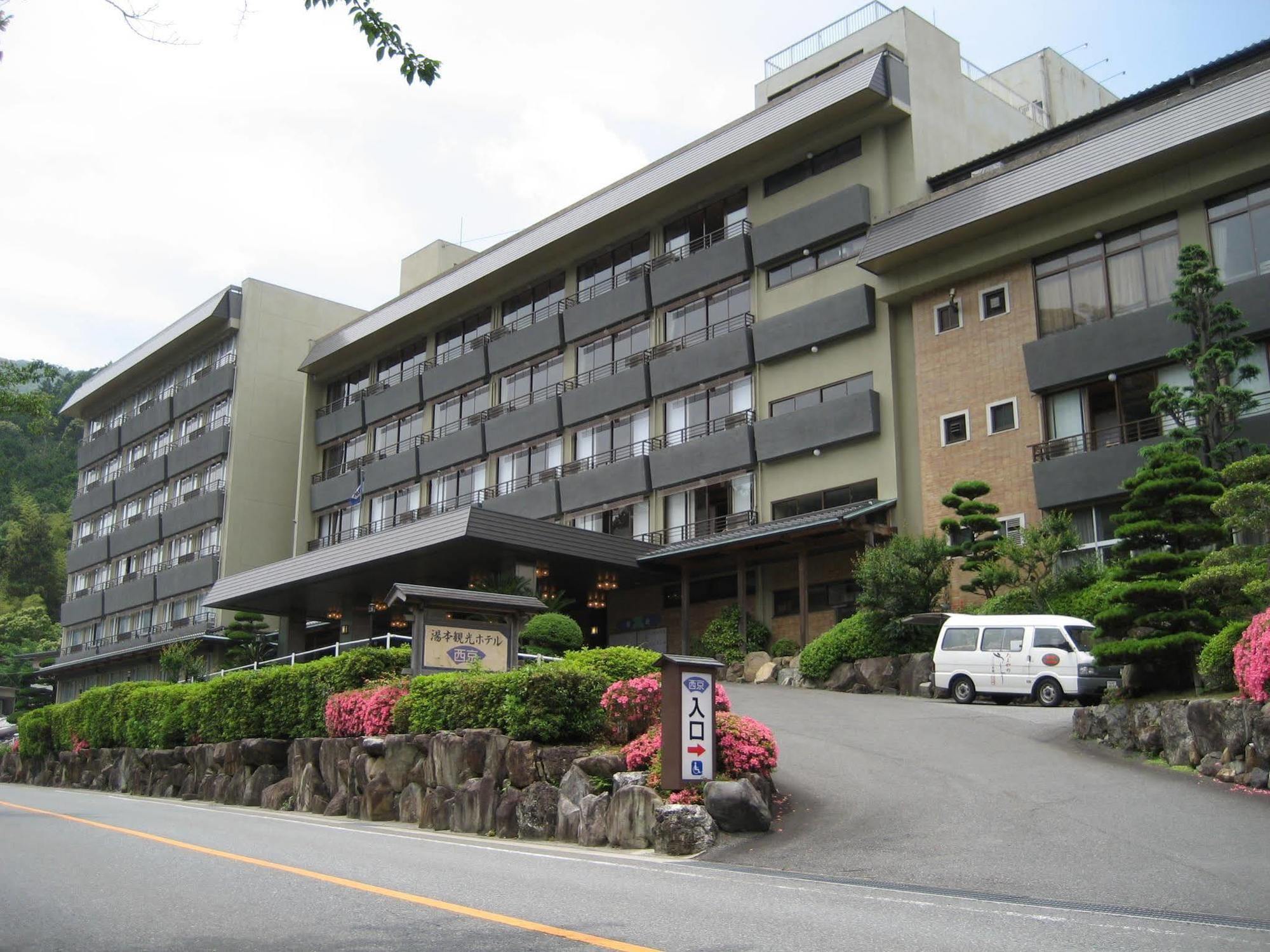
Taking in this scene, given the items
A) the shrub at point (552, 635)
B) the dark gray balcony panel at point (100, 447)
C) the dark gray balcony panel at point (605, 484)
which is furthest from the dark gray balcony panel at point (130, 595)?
the shrub at point (552, 635)

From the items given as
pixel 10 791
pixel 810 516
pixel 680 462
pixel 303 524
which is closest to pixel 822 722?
pixel 810 516

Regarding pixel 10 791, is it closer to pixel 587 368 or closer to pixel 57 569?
pixel 587 368

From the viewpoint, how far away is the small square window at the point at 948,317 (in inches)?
1332

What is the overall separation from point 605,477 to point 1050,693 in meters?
21.5

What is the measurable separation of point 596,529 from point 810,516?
11.3 metres

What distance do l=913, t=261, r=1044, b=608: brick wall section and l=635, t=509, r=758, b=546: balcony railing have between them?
Result: 6.41 m

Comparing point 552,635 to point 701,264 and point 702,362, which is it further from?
point 701,264

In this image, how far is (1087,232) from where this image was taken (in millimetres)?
30797

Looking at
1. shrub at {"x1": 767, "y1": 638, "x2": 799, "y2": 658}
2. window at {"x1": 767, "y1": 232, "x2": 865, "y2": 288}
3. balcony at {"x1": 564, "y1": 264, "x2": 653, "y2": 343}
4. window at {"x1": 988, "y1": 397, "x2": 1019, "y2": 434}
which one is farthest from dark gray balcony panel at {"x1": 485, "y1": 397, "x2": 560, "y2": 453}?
Answer: window at {"x1": 988, "y1": 397, "x2": 1019, "y2": 434}

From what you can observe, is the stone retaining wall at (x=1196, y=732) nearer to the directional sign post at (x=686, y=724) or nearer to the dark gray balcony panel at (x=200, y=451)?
the directional sign post at (x=686, y=724)

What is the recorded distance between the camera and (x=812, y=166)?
38.5 metres

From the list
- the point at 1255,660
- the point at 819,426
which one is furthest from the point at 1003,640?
the point at 819,426

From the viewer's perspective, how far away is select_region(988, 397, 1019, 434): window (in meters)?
31.8

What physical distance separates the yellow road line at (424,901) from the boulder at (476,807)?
162 inches
